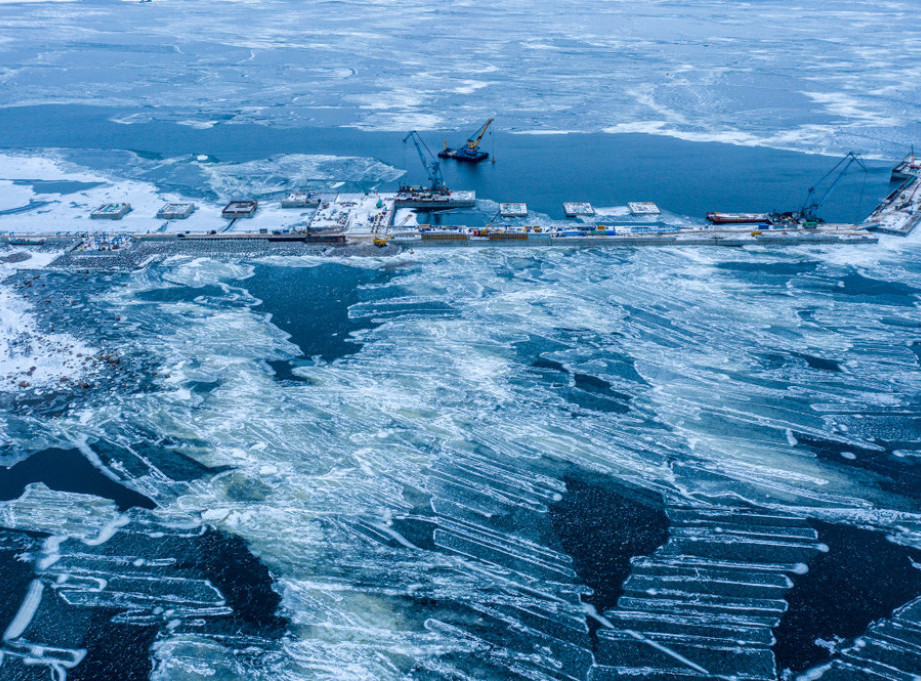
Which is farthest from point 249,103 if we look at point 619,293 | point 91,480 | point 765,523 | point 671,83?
point 765,523

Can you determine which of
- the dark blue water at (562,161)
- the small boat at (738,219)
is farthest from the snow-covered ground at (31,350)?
the small boat at (738,219)

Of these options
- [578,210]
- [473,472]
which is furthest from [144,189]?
[473,472]

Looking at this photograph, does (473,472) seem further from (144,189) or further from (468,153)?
(144,189)

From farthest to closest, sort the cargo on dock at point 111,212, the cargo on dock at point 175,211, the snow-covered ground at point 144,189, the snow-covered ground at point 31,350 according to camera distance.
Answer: the cargo on dock at point 175,211, the cargo on dock at point 111,212, the snow-covered ground at point 144,189, the snow-covered ground at point 31,350

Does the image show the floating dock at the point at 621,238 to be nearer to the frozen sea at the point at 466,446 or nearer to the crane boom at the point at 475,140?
the frozen sea at the point at 466,446

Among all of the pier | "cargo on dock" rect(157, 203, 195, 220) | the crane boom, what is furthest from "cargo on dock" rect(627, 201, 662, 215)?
"cargo on dock" rect(157, 203, 195, 220)

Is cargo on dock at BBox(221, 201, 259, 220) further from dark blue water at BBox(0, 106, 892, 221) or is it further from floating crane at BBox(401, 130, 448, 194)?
dark blue water at BBox(0, 106, 892, 221)
